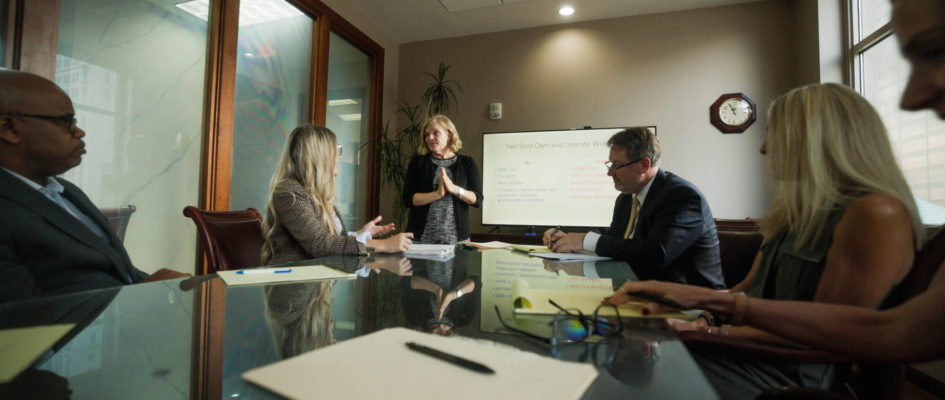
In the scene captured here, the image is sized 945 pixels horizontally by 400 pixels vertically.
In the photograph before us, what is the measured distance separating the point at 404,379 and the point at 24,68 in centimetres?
242

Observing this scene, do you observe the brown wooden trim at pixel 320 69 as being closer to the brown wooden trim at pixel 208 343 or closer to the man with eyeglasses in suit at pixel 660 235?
the man with eyeglasses in suit at pixel 660 235

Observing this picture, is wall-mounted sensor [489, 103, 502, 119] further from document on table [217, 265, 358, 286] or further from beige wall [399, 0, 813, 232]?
document on table [217, 265, 358, 286]

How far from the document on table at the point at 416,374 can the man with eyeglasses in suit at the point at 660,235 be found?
1280mm

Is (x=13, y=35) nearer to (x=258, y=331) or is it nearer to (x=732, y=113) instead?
(x=258, y=331)

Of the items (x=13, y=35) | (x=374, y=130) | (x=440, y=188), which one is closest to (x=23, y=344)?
(x=13, y=35)

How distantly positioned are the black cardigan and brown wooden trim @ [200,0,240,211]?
3.96 feet

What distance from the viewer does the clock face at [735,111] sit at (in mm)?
3768

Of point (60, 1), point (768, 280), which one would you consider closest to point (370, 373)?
point (768, 280)

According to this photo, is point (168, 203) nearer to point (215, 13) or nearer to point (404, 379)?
point (215, 13)

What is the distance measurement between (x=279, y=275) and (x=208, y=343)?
56cm

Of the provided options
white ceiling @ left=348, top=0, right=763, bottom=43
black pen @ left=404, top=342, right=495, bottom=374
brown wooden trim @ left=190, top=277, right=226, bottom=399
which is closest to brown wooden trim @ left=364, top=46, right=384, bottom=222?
white ceiling @ left=348, top=0, right=763, bottom=43

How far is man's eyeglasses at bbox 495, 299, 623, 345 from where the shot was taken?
599mm

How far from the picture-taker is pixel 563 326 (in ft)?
2.12

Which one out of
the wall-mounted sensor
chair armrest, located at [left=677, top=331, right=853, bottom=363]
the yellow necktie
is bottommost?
chair armrest, located at [left=677, top=331, right=853, bottom=363]
